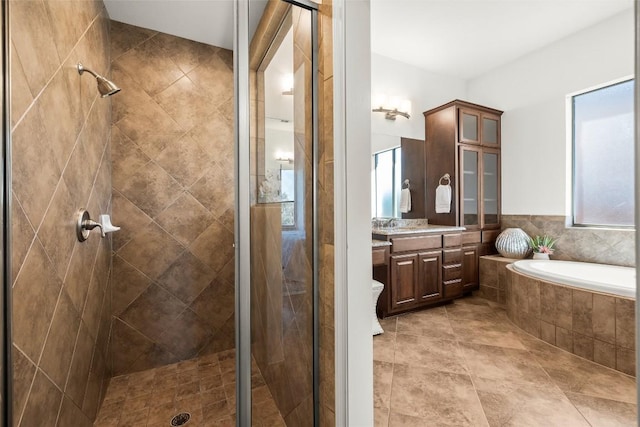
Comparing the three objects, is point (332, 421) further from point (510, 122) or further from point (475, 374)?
point (510, 122)

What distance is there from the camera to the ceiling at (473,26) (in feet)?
7.80

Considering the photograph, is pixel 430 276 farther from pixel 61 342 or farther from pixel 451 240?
pixel 61 342

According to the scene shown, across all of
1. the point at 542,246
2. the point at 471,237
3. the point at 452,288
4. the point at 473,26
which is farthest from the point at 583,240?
the point at 473,26

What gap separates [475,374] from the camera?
185cm

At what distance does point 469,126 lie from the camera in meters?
3.32

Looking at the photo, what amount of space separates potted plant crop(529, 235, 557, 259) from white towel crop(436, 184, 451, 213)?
98cm

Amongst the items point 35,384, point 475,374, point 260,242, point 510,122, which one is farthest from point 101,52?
point 510,122

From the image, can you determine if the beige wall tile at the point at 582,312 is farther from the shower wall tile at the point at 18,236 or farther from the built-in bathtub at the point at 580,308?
the shower wall tile at the point at 18,236

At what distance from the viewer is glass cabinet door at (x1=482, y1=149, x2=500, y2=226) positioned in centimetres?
348

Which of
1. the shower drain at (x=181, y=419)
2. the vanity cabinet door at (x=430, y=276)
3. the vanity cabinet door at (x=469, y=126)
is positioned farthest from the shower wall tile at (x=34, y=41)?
the vanity cabinet door at (x=469, y=126)

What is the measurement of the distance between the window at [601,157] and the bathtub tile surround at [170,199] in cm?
310

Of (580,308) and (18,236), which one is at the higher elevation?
(18,236)

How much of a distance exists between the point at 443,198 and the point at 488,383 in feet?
6.63

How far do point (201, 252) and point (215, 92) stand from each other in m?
1.29
